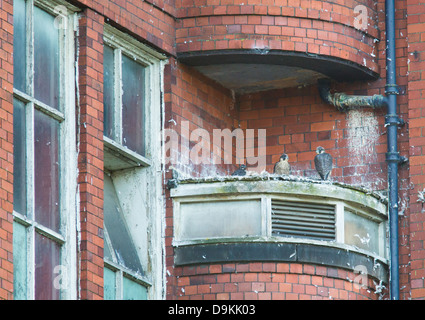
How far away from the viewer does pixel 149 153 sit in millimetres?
21797

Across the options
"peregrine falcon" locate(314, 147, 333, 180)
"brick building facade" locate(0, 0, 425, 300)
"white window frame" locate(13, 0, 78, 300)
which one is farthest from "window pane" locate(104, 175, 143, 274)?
"peregrine falcon" locate(314, 147, 333, 180)

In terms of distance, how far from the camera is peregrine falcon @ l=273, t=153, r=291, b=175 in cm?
2233

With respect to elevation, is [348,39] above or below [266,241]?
above

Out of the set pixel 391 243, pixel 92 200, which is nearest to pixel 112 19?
pixel 92 200

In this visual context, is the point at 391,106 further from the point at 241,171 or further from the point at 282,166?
the point at 241,171

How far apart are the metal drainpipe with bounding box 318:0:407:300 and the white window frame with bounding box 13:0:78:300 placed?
3841mm

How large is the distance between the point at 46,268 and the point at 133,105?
3.02 metres

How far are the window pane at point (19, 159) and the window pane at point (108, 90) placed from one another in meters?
1.74

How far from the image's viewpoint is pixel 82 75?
67.2 ft

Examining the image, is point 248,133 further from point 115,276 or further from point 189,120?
point 115,276

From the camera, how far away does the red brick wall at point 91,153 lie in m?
19.8

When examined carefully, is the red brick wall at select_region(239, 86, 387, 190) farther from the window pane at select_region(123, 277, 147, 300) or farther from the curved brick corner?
the window pane at select_region(123, 277, 147, 300)
